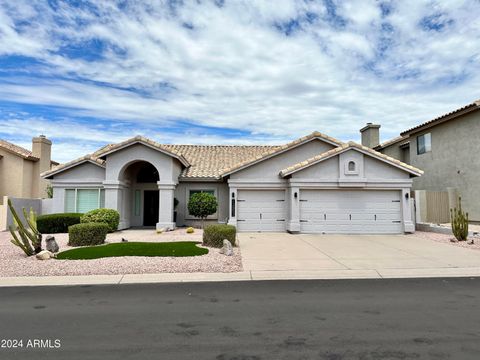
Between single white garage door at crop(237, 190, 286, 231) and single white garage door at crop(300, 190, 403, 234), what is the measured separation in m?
1.37

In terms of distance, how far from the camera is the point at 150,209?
2288 centimetres

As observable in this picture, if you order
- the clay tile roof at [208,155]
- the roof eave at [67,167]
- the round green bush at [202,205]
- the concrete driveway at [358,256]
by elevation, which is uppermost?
the clay tile roof at [208,155]

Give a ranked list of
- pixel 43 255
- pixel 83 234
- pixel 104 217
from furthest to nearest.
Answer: pixel 104 217 < pixel 83 234 < pixel 43 255

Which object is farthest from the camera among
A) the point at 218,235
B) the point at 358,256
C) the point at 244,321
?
the point at 218,235

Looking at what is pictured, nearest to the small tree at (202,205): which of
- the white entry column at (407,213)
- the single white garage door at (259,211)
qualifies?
the single white garage door at (259,211)

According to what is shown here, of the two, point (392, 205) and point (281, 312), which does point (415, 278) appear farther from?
point (392, 205)

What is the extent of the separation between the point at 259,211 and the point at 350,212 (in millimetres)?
4740

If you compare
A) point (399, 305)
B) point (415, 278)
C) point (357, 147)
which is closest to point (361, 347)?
point (399, 305)

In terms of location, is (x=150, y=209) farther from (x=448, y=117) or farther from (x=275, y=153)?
(x=448, y=117)

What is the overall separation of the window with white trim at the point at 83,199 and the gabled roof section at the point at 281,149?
7776 millimetres

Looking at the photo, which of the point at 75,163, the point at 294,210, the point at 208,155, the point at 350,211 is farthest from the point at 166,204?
the point at 350,211

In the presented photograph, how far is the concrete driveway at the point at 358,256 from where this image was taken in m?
9.59

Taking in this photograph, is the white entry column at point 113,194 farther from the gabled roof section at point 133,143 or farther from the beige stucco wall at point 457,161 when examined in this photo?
the beige stucco wall at point 457,161

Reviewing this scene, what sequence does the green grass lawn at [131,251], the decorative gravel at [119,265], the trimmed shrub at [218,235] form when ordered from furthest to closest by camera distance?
the trimmed shrub at [218,235]
the green grass lawn at [131,251]
the decorative gravel at [119,265]
